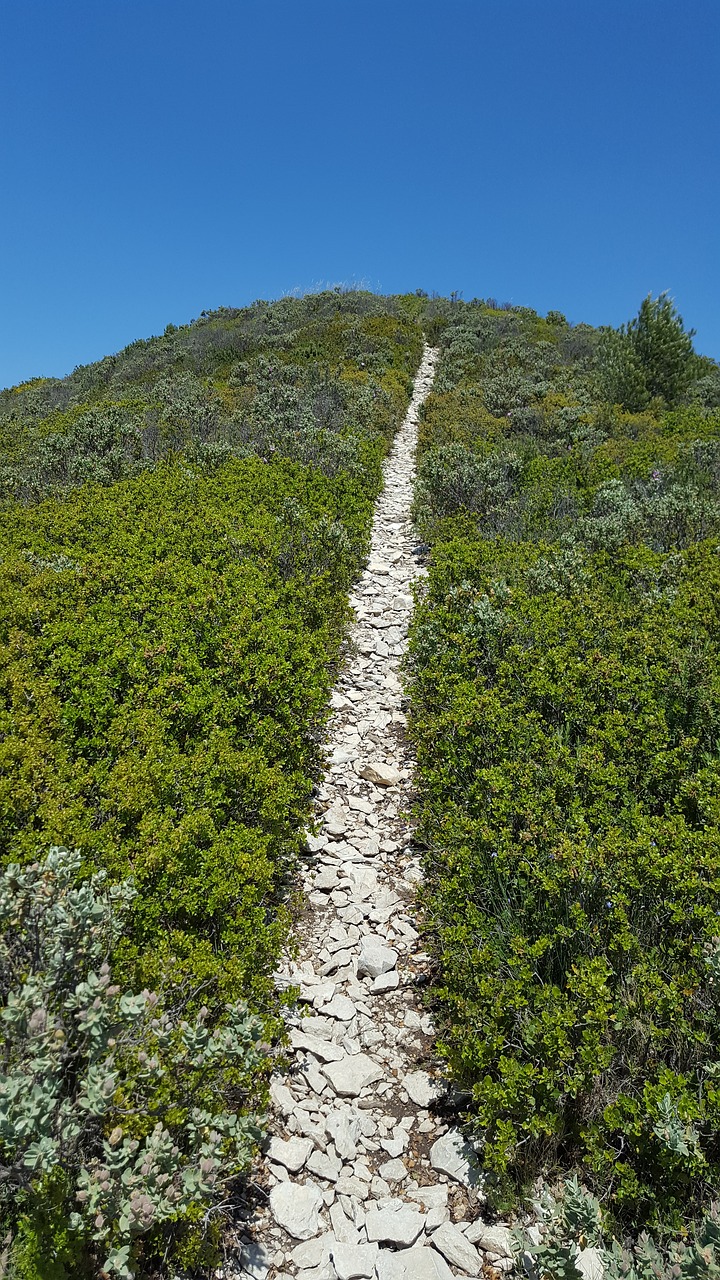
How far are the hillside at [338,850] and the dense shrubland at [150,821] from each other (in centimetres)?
2

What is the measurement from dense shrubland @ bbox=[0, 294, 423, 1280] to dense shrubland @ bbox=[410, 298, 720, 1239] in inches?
47.8

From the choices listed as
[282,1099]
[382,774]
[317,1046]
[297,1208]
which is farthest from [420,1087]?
[382,774]

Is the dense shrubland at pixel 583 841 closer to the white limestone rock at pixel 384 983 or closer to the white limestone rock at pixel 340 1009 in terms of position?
the white limestone rock at pixel 384 983

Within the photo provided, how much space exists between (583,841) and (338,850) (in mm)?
2227

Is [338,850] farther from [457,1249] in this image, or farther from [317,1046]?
[457,1249]

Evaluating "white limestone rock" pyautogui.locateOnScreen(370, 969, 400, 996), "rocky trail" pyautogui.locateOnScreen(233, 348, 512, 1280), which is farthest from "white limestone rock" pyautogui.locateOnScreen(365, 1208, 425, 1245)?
"white limestone rock" pyautogui.locateOnScreen(370, 969, 400, 996)

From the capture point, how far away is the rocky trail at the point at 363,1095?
2871 millimetres

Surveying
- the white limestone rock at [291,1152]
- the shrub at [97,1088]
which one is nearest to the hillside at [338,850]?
the shrub at [97,1088]

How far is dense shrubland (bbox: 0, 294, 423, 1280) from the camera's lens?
2447 mm

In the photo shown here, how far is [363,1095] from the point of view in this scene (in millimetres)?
3617

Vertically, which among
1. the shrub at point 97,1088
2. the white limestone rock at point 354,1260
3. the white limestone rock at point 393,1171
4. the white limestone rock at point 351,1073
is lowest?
the white limestone rock at point 354,1260

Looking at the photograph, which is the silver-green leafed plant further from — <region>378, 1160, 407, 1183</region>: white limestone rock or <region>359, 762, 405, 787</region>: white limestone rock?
<region>359, 762, 405, 787</region>: white limestone rock

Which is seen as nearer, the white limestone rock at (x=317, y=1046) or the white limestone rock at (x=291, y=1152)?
the white limestone rock at (x=291, y=1152)

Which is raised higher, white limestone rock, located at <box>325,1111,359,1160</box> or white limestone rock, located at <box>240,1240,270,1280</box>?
white limestone rock, located at <box>325,1111,359,1160</box>
